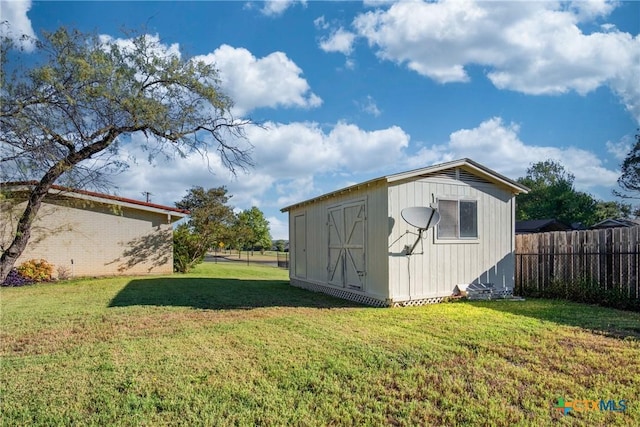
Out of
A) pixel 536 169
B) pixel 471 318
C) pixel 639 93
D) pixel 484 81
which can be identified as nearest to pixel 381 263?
pixel 471 318

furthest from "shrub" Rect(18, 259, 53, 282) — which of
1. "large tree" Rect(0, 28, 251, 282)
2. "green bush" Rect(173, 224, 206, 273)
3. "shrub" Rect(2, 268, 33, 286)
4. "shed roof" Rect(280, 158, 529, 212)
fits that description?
"shed roof" Rect(280, 158, 529, 212)

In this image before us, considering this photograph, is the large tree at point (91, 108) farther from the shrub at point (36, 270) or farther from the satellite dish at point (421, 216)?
the shrub at point (36, 270)

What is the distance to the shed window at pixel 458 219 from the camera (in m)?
8.26

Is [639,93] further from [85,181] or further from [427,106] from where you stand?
[85,181]

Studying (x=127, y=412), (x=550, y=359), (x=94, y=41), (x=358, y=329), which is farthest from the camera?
(x=94, y=41)

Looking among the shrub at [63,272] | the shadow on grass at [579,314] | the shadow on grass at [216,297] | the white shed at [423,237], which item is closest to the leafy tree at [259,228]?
the shrub at [63,272]

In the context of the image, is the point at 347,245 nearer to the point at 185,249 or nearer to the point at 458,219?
the point at 458,219

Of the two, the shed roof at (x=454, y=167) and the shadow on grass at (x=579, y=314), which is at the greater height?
the shed roof at (x=454, y=167)

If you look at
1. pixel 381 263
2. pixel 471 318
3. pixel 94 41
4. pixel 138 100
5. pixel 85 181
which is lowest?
pixel 471 318

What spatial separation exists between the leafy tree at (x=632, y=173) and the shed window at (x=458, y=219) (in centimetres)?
2436

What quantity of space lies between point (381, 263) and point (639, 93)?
1649 centimetres

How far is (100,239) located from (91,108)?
9.70 metres

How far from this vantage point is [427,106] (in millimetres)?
10570

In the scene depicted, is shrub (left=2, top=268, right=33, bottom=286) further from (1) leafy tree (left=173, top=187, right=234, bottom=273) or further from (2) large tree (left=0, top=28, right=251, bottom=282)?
(2) large tree (left=0, top=28, right=251, bottom=282)
